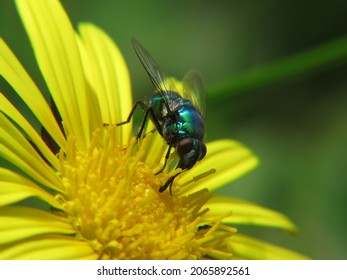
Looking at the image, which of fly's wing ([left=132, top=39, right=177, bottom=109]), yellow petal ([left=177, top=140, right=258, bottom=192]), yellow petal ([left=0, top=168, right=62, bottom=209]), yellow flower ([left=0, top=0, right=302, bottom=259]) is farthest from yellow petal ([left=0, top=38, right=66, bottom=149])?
yellow petal ([left=177, top=140, right=258, bottom=192])

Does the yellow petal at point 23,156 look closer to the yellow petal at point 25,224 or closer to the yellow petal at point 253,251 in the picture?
the yellow petal at point 25,224

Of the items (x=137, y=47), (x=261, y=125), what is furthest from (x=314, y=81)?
(x=137, y=47)

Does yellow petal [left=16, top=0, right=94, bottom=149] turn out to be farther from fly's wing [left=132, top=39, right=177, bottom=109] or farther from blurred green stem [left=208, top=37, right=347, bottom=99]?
blurred green stem [left=208, top=37, right=347, bottom=99]

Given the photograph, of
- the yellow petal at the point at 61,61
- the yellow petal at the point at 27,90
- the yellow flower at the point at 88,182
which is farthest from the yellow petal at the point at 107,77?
the yellow petal at the point at 27,90

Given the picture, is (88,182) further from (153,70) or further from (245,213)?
(245,213)

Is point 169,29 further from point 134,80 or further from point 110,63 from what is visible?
point 110,63

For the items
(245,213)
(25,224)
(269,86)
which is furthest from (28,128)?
(269,86)
